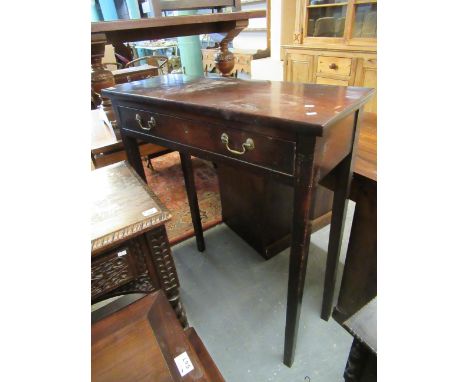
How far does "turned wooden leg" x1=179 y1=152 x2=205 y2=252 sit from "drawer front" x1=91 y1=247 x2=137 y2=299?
610 millimetres

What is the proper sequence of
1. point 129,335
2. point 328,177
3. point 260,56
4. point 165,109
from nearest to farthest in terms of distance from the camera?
point 129,335
point 165,109
point 328,177
point 260,56

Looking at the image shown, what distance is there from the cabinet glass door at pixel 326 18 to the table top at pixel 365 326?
236cm

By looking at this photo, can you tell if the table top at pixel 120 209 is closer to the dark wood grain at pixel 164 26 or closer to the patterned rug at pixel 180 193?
the dark wood grain at pixel 164 26

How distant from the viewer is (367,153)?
2.96ft

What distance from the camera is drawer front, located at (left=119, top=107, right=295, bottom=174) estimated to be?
59cm

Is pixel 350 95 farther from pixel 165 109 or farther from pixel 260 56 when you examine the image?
pixel 260 56

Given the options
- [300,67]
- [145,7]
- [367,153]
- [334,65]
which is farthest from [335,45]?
[367,153]

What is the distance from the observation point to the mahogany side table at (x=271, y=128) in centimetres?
56

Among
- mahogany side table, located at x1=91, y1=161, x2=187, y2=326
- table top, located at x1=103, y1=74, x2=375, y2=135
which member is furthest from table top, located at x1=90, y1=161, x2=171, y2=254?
table top, located at x1=103, y1=74, x2=375, y2=135
